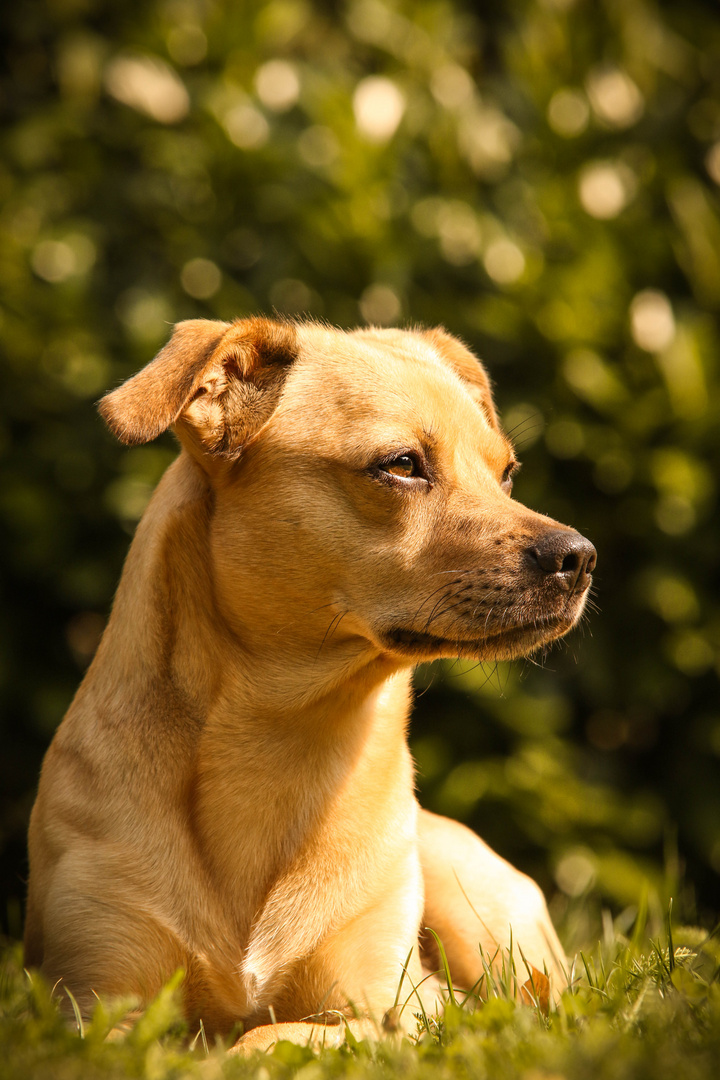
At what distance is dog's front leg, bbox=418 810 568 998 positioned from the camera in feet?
11.2

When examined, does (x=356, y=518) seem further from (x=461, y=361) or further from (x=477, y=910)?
(x=477, y=910)

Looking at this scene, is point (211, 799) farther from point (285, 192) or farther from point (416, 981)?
point (285, 192)

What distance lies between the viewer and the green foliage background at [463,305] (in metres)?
4.84

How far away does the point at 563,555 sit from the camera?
2.88 m

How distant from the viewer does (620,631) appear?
5066 mm

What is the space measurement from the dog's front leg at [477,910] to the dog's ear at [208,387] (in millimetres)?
1641

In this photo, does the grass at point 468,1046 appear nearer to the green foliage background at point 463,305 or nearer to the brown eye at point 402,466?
the brown eye at point 402,466

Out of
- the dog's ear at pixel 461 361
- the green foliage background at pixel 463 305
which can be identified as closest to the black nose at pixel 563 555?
the dog's ear at pixel 461 361

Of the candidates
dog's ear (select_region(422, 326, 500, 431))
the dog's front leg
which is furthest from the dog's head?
the dog's front leg

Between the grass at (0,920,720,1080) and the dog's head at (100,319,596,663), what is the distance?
97 centimetres

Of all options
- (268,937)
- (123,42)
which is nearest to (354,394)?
(268,937)

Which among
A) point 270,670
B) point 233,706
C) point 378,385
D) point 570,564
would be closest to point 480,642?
point 570,564

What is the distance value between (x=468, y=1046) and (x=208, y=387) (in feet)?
6.19

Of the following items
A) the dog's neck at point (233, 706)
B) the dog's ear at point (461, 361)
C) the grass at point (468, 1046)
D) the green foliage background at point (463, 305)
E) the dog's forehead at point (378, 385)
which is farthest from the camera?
the green foliage background at point (463, 305)
